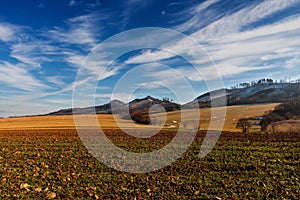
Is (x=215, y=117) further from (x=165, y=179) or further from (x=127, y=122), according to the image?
(x=165, y=179)

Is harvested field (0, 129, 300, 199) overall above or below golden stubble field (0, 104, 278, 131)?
below

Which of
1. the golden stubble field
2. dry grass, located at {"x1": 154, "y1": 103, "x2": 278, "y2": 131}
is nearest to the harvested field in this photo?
dry grass, located at {"x1": 154, "y1": 103, "x2": 278, "y2": 131}

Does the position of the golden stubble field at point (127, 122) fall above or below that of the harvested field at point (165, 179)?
above

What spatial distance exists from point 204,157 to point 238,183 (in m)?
4.47

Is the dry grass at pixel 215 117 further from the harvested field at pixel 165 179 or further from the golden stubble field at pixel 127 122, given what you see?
the harvested field at pixel 165 179

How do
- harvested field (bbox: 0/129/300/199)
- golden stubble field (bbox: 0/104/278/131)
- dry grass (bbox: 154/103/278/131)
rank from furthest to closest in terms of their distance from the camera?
golden stubble field (bbox: 0/104/278/131)
dry grass (bbox: 154/103/278/131)
harvested field (bbox: 0/129/300/199)

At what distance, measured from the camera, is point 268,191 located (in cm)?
800

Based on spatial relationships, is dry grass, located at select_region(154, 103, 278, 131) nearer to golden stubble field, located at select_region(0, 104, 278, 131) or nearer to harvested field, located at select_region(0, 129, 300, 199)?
golden stubble field, located at select_region(0, 104, 278, 131)

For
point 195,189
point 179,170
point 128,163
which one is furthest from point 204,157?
point 195,189

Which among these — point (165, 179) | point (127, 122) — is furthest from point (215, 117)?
point (165, 179)

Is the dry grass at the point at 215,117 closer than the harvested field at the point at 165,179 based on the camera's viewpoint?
No

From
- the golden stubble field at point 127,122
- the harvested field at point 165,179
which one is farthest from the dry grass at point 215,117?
the harvested field at point 165,179

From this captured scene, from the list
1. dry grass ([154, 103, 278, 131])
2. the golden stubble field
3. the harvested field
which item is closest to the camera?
the harvested field

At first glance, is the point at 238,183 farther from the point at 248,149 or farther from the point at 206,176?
the point at 248,149
